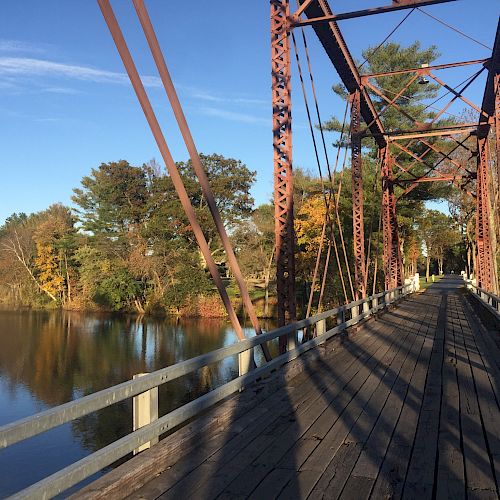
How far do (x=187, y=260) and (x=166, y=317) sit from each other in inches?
214

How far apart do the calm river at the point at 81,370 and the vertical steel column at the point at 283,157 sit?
7491mm

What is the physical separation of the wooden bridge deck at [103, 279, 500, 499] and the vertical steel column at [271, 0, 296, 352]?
4.79 ft

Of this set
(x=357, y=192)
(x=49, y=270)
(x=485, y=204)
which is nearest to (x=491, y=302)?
→ (x=357, y=192)

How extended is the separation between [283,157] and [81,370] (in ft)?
59.7

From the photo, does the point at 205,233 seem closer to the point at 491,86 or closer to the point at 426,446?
the point at 491,86

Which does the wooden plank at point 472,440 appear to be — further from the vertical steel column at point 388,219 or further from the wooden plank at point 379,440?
the vertical steel column at point 388,219

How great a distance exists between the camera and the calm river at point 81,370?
13727mm

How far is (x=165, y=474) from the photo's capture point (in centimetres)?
381

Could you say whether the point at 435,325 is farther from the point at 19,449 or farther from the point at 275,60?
the point at 19,449

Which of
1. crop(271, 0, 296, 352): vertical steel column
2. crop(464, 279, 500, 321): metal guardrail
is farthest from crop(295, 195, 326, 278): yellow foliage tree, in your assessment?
crop(271, 0, 296, 352): vertical steel column

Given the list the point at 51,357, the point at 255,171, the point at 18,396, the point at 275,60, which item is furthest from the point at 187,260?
the point at 275,60

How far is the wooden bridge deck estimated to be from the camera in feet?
11.9

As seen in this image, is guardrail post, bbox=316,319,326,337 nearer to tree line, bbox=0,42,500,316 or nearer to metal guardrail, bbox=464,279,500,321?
metal guardrail, bbox=464,279,500,321

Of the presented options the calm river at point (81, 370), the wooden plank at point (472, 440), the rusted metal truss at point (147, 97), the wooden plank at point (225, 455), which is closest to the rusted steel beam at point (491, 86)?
the wooden plank at point (472, 440)
